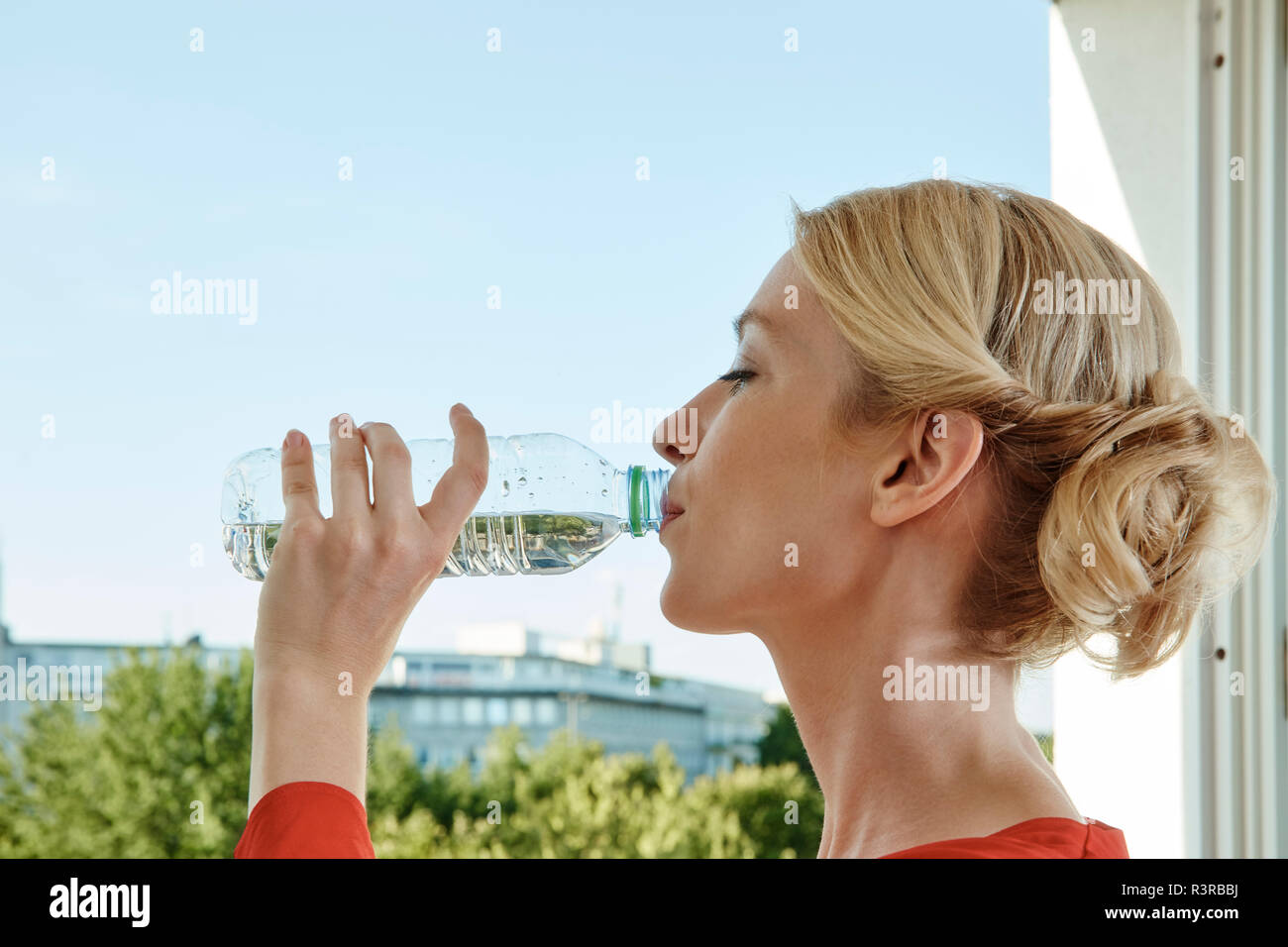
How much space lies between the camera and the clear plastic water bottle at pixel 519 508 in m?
1.15

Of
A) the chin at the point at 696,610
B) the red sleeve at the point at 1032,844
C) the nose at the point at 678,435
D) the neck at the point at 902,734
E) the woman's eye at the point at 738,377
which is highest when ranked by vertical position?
the woman's eye at the point at 738,377

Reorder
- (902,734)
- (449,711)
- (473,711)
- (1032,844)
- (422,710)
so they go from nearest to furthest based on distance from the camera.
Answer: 1. (1032,844)
2. (902,734)
3. (422,710)
4. (449,711)
5. (473,711)

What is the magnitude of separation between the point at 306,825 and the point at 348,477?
0.22 metres

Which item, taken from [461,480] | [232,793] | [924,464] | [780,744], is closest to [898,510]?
[924,464]

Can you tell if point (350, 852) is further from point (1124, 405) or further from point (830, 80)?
point (830, 80)

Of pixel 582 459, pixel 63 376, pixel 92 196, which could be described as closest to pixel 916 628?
pixel 582 459

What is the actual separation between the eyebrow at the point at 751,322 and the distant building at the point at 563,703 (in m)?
15.1

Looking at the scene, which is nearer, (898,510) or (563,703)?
(898,510)

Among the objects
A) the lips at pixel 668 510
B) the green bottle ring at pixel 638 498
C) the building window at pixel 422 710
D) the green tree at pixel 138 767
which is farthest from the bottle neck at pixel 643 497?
the building window at pixel 422 710

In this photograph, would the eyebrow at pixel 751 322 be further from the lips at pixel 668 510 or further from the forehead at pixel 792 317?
the lips at pixel 668 510

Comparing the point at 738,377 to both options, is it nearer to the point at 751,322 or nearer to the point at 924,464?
the point at 751,322

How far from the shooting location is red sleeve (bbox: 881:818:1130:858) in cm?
59

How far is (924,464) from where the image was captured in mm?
715

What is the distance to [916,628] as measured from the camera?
28.6 inches
